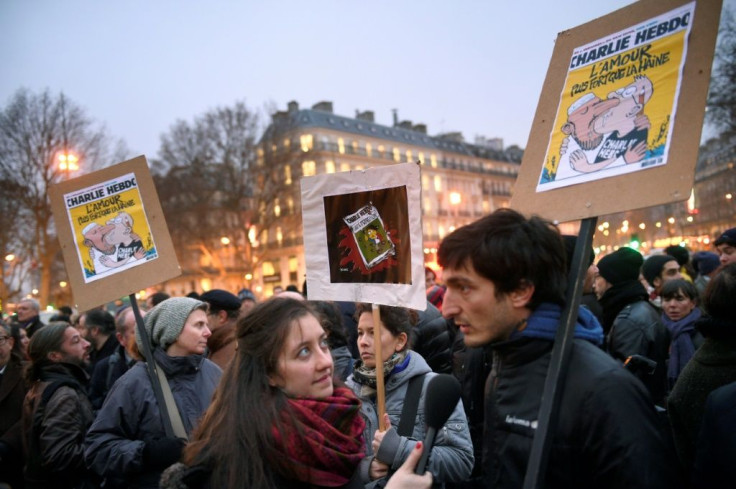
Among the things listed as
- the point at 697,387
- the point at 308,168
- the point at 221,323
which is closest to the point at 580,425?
the point at 697,387

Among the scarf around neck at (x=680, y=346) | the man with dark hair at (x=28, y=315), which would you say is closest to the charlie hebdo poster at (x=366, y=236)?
the scarf around neck at (x=680, y=346)

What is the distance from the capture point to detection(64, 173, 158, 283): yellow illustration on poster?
4.04 meters

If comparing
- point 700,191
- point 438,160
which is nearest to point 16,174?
point 438,160

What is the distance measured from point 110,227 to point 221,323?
180 centimetres

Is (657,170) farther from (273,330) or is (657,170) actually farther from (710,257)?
(710,257)

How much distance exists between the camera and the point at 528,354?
6.76 ft

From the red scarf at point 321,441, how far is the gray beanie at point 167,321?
1832 mm

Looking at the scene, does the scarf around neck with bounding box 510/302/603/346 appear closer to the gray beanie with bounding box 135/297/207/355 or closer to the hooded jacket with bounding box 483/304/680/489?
the hooded jacket with bounding box 483/304/680/489

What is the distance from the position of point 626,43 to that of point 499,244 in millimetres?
844

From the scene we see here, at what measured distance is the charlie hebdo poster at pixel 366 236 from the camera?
3.00 meters

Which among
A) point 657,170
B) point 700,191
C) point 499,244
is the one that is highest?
point 657,170

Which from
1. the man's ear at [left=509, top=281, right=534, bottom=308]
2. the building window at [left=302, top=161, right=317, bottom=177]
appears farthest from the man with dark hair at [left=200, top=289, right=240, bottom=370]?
the building window at [left=302, top=161, right=317, bottom=177]

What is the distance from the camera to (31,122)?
31266 millimetres

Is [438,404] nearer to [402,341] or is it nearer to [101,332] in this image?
[402,341]
